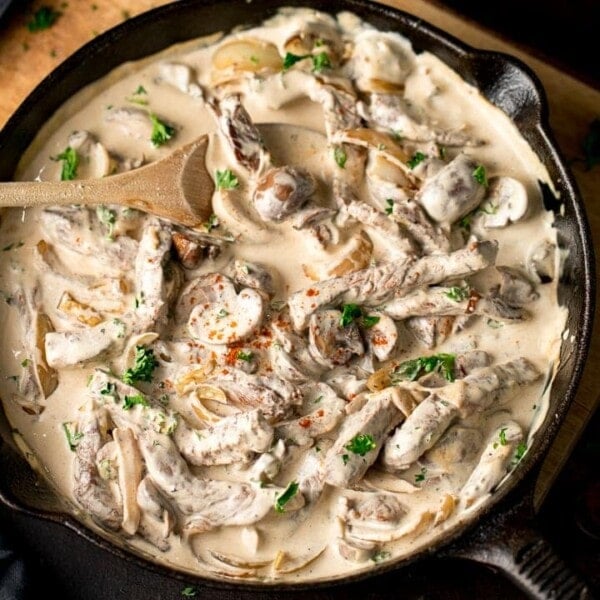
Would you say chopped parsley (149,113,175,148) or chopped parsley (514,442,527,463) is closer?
chopped parsley (514,442,527,463)

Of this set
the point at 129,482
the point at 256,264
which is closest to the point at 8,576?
the point at 129,482

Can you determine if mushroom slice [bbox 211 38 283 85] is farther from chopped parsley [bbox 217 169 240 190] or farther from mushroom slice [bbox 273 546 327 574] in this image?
mushroom slice [bbox 273 546 327 574]

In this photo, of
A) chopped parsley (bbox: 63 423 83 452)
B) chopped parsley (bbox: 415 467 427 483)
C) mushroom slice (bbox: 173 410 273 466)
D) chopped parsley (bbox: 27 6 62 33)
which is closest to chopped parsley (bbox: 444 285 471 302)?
chopped parsley (bbox: 415 467 427 483)

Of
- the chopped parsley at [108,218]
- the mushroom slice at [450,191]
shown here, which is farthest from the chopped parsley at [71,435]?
the mushroom slice at [450,191]

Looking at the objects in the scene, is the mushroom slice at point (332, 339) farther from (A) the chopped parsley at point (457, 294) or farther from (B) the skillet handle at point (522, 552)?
(B) the skillet handle at point (522, 552)

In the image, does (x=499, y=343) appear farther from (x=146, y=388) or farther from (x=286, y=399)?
(x=146, y=388)

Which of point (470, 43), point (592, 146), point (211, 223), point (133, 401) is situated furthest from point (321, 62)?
point (133, 401)

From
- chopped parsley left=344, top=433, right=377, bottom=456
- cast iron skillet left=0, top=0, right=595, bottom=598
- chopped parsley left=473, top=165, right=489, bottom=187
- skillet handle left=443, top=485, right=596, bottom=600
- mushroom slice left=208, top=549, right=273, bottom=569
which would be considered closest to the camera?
skillet handle left=443, top=485, right=596, bottom=600
